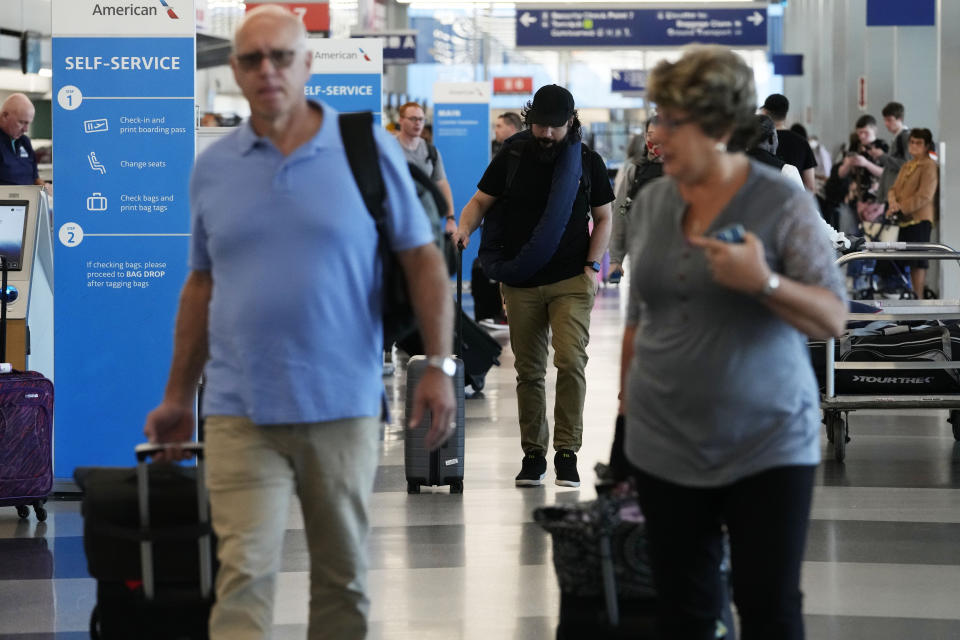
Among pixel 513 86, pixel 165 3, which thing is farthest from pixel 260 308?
pixel 513 86

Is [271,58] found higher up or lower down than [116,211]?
higher up

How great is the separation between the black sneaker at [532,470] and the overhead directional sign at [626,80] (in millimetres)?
36383

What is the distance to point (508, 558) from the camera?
5605mm

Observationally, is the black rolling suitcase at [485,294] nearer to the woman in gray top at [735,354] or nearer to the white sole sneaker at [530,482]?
the white sole sneaker at [530,482]

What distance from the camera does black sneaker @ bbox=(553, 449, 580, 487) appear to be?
270 inches

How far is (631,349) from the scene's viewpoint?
123 inches

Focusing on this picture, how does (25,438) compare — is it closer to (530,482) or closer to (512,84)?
(530,482)

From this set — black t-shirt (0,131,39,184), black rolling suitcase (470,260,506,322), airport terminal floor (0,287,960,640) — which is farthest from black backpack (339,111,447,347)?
black t-shirt (0,131,39,184)

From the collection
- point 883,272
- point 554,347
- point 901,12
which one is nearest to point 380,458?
point 554,347

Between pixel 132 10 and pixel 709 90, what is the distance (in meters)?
4.49

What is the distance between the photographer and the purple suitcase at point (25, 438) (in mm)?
6281

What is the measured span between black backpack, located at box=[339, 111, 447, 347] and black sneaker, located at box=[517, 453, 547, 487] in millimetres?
3672

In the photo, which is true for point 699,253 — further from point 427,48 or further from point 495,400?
point 427,48

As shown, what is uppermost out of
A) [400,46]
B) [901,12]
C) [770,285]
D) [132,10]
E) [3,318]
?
[400,46]
